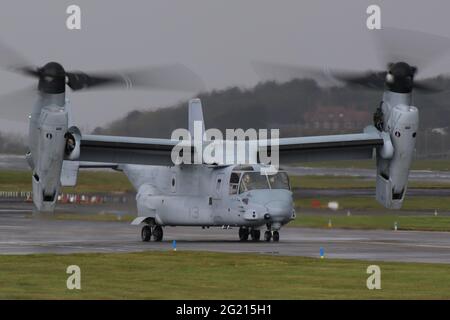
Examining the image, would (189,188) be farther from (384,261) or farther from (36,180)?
A: (384,261)

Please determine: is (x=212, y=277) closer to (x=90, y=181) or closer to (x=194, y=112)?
(x=194, y=112)

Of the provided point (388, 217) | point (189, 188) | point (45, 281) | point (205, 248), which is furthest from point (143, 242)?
point (388, 217)

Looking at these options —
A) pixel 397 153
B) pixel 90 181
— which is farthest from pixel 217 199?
pixel 90 181

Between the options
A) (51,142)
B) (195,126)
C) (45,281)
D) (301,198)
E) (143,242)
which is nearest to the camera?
(45,281)

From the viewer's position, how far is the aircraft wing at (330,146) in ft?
112

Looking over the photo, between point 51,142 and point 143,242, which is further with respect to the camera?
point 143,242

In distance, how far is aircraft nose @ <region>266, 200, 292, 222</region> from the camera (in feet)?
110

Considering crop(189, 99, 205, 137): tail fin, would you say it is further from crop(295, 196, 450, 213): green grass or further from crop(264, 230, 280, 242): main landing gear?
crop(295, 196, 450, 213): green grass

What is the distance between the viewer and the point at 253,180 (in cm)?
3431

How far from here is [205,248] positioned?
31.9m

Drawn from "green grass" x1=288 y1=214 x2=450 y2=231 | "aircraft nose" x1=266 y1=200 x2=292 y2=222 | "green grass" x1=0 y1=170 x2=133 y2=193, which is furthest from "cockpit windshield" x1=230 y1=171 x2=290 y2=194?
"green grass" x1=0 y1=170 x2=133 y2=193

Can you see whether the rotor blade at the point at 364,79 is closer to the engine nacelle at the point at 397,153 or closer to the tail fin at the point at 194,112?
the engine nacelle at the point at 397,153

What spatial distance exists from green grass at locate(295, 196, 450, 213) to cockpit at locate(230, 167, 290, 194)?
16821 mm

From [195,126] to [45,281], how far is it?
61.7ft
